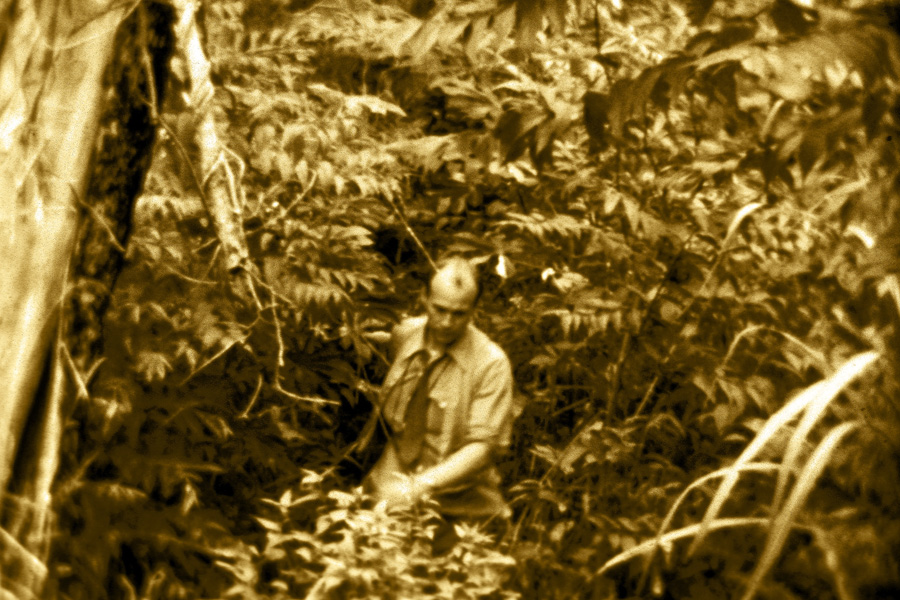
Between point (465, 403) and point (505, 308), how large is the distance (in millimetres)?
1905

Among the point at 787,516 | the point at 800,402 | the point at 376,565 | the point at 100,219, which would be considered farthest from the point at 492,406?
the point at 787,516

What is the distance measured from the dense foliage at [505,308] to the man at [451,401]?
11.7 inches

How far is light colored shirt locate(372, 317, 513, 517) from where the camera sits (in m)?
4.03

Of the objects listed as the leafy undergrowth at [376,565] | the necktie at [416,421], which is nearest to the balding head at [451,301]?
the necktie at [416,421]

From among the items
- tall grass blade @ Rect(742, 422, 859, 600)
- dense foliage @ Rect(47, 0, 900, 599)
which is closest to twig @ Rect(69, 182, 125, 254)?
dense foliage @ Rect(47, 0, 900, 599)

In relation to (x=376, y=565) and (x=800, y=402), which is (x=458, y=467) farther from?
(x=800, y=402)

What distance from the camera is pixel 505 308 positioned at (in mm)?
5953

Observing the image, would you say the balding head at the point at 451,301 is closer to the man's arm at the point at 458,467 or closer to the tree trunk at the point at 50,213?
the man's arm at the point at 458,467

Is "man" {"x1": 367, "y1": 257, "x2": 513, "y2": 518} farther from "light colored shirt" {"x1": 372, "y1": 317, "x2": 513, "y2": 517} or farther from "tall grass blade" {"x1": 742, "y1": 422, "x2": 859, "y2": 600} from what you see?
"tall grass blade" {"x1": 742, "y1": 422, "x2": 859, "y2": 600}

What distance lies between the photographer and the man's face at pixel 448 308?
3910 mm

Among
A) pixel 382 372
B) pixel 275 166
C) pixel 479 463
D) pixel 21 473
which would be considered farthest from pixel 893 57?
pixel 382 372

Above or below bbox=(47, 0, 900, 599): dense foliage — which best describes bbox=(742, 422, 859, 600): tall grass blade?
A: above

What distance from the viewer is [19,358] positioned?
2.20m

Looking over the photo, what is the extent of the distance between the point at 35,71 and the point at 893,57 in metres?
1.62
